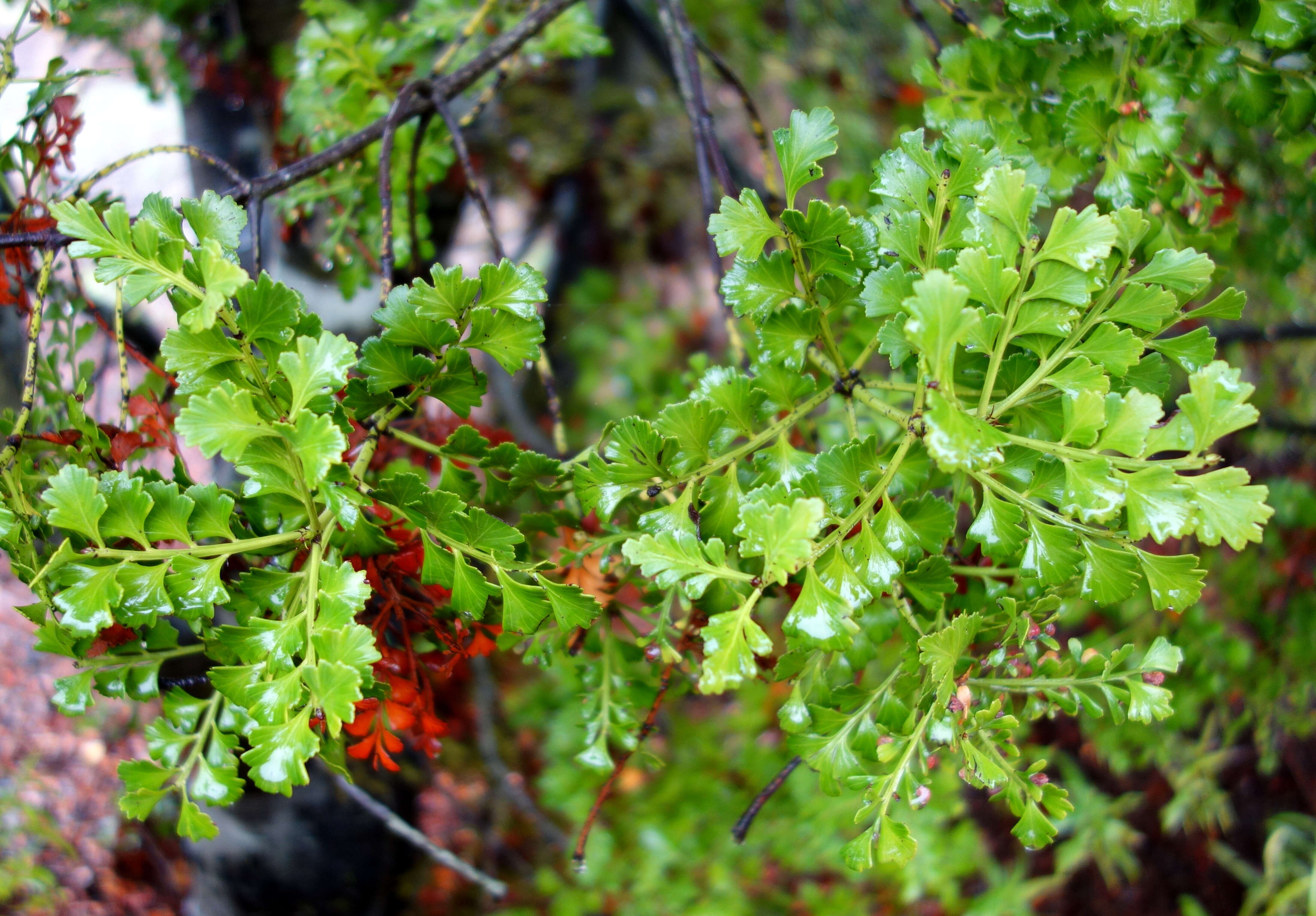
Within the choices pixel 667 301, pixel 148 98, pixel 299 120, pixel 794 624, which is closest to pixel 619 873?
pixel 794 624

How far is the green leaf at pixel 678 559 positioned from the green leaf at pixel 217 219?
309mm

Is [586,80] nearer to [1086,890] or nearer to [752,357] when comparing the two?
[752,357]

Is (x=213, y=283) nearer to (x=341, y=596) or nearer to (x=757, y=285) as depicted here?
Answer: (x=341, y=596)

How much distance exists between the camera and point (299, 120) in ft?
3.32

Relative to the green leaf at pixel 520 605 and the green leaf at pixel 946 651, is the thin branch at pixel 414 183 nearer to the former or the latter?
the green leaf at pixel 520 605

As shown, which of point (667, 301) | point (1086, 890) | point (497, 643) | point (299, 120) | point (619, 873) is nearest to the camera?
point (497, 643)

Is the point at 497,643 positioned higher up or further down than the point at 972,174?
further down

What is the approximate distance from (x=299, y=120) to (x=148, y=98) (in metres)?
0.45

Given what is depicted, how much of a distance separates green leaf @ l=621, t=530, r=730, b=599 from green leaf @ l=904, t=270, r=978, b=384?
0.53ft

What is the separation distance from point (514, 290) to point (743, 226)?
0.16 metres

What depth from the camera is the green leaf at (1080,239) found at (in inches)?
17.5

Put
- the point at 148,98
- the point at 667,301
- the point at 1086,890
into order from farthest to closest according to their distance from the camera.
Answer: the point at 667,301, the point at 1086,890, the point at 148,98

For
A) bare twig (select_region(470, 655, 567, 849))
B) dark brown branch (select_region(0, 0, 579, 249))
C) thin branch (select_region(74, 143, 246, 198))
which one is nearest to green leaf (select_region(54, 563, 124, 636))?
dark brown branch (select_region(0, 0, 579, 249))

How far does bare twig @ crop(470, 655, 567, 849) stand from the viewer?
1.53m
